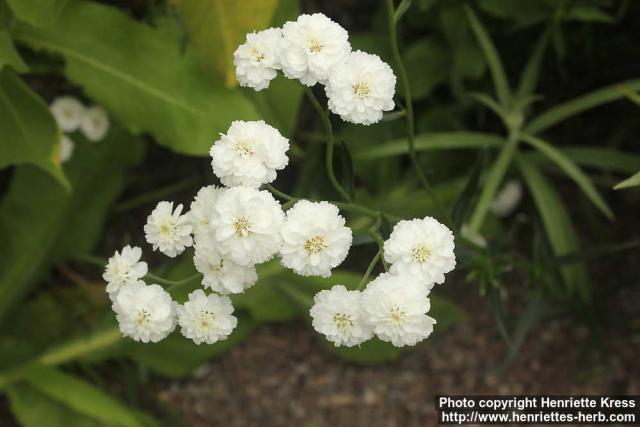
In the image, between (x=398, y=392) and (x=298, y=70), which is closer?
(x=298, y=70)

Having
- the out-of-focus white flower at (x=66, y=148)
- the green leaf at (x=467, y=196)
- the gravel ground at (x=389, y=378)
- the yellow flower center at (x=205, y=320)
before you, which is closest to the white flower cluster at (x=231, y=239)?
the yellow flower center at (x=205, y=320)

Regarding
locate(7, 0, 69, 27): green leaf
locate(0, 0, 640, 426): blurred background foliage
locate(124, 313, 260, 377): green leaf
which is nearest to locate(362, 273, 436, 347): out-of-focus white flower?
locate(0, 0, 640, 426): blurred background foliage

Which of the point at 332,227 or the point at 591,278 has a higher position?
the point at 591,278

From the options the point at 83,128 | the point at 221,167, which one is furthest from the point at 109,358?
the point at 221,167

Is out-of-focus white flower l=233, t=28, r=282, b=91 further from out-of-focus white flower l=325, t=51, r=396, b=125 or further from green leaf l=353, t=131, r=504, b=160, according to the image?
green leaf l=353, t=131, r=504, b=160

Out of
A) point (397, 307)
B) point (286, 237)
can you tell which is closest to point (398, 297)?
point (397, 307)

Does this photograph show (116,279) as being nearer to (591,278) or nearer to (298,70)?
(298,70)
